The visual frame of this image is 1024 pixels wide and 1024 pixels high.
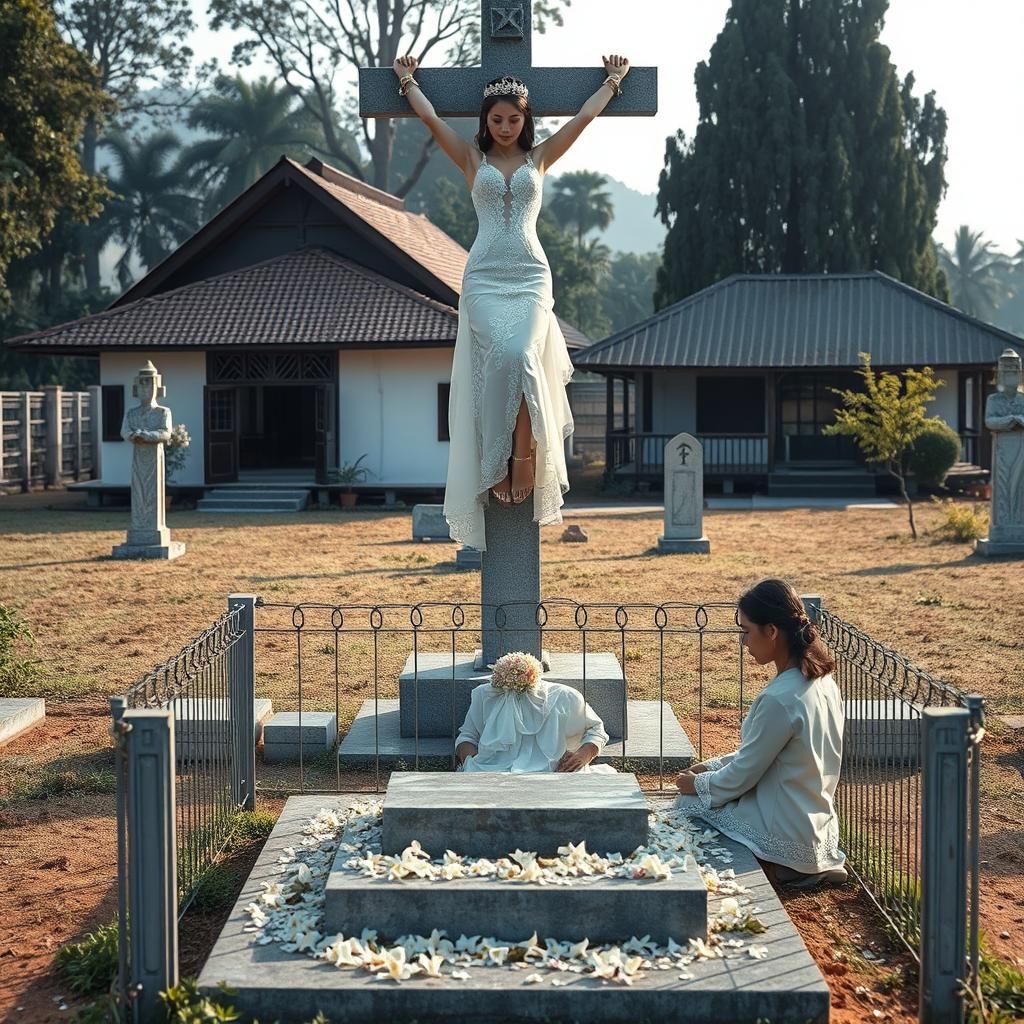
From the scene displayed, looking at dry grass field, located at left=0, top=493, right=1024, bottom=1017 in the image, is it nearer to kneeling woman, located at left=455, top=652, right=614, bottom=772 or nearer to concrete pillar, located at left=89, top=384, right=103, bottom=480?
kneeling woman, located at left=455, top=652, right=614, bottom=772

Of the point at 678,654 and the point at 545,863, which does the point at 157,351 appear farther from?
the point at 545,863

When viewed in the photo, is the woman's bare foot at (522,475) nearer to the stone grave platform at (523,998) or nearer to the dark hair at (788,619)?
the dark hair at (788,619)

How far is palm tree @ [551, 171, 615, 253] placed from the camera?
226 ft

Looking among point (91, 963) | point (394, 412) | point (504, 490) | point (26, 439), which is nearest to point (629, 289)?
Result: point (26, 439)

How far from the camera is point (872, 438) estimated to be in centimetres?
1964

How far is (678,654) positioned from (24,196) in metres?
16.6

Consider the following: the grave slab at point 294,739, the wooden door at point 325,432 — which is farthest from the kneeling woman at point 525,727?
the wooden door at point 325,432

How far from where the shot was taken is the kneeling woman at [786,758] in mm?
5305

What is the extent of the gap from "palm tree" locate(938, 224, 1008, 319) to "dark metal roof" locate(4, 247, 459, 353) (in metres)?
60.0

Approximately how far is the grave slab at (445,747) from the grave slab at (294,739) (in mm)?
129

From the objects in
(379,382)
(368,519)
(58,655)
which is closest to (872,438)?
(368,519)

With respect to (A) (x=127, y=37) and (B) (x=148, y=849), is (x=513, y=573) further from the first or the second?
(A) (x=127, y=37)

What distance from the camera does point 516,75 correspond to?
7188 mm

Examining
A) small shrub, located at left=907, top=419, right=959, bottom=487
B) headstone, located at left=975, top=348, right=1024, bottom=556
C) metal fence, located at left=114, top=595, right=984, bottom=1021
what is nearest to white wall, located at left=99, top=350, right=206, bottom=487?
small shrub, located at left=907, top=419, right=959, bottom=487
